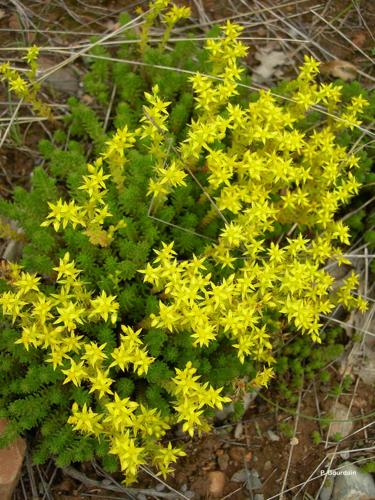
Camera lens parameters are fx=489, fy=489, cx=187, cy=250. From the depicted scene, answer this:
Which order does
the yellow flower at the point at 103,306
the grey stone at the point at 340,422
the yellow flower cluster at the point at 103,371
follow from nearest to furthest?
1. the yellow flower cluster at the point at 103,371
2. the yellow flower at the point at 103,306
3. the grey stone at the point at 340,422

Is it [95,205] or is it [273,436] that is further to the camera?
[273,436]

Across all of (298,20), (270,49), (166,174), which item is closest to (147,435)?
(166,174)

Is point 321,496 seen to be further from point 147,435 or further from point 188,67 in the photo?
point 188,67

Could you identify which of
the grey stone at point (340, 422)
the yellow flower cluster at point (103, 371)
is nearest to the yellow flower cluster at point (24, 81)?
the yellow flower cluster at point (103, 371)

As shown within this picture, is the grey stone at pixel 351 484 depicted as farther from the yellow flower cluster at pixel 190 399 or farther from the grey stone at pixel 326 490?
the yellow flower cluster at pixel 190 399

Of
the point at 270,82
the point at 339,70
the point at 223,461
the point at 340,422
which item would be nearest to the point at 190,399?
the point at 223,461

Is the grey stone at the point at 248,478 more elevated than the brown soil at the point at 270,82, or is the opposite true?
the brown soil at the point at 270,82

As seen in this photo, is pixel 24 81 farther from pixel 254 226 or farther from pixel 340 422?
pixel 340 422
